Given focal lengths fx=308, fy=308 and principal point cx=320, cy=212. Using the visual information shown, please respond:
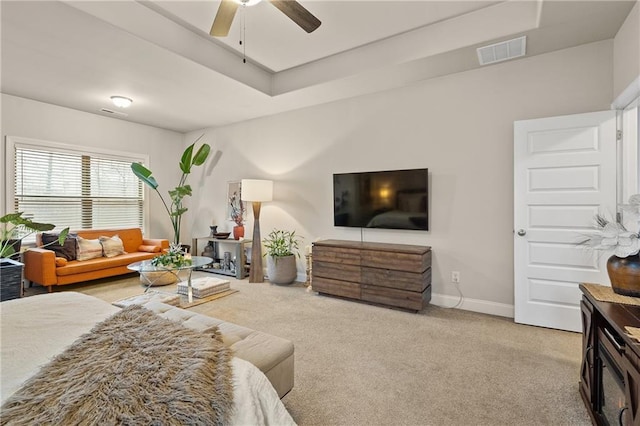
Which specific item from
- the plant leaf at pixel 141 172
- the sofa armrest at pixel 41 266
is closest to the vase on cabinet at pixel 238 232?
the plant leaf at pixel 141 172

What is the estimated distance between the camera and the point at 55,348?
1264mm

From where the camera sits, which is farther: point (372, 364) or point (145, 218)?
point (145, 218)

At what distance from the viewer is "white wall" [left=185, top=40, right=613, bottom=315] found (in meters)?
2.98

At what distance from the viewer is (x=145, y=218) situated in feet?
18.7

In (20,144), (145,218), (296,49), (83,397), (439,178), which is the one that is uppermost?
(296,49)

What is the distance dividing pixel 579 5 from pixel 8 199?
652 centimetres

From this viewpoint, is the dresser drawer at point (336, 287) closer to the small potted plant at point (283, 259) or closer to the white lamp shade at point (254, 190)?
the small potted plant at point (283, 259)

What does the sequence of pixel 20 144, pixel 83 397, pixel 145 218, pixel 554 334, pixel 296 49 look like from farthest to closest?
1. pixel 145 218
2. pixel 20 144
3. pixel 296 49
4. pixel 554 334
5. pixel 83 397

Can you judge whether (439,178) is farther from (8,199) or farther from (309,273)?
(8,199)

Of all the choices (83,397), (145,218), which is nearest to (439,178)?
(83,397)

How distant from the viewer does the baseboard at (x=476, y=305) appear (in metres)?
3.21

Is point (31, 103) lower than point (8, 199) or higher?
higher

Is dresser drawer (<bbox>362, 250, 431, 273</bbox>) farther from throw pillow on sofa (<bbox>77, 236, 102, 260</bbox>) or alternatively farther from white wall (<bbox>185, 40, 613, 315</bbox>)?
throw pillow on sofa (<bbox>77, 236, 102, 260</bbox>)

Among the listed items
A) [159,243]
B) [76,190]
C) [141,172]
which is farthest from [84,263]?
[141,172]
